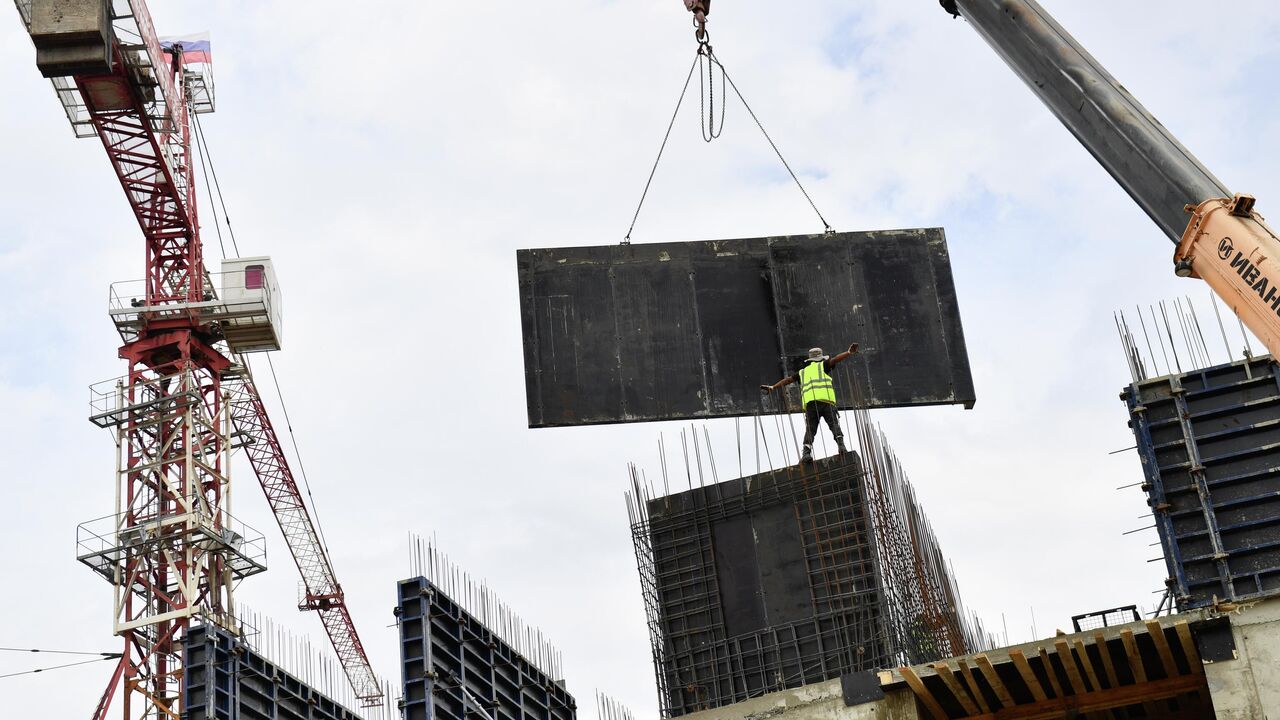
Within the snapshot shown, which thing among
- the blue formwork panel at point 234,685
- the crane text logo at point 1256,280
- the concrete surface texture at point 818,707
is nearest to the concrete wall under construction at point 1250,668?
the concrete surface texture at point 818,707

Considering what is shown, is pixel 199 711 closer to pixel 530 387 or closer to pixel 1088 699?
pixel 530 387

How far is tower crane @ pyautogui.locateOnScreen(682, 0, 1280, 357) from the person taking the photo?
1529 centimetres

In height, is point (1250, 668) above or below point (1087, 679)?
below

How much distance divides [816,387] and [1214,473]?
582cm

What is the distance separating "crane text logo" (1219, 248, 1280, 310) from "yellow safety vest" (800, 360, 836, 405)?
8.18 metres

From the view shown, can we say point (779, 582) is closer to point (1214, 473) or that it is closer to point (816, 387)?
point (816, 387)

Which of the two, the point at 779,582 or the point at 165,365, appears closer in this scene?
the point at 779,582

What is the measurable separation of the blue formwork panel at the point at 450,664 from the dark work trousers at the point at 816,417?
227 inches

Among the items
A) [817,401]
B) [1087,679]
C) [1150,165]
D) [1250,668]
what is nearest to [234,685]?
[817,401]

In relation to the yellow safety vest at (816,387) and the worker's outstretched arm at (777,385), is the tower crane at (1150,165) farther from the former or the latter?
the worker's outstretched arm at (777,385)

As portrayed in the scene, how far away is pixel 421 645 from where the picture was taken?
2219 cm

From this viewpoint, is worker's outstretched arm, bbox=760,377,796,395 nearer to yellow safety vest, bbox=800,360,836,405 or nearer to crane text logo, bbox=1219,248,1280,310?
yellow safety vest, bbox=800,360,836,405

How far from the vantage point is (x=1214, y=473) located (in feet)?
64.1

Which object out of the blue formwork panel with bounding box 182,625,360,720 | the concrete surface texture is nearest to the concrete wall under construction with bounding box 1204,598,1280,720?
the concrete surface texture
